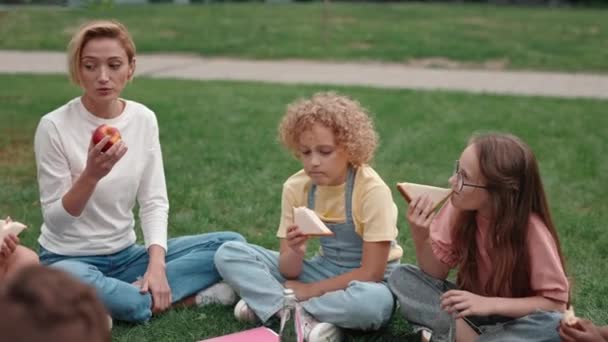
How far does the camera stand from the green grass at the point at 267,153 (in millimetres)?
4746

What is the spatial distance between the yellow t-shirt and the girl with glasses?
26 cm

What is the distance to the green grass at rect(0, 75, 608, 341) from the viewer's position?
4.75m

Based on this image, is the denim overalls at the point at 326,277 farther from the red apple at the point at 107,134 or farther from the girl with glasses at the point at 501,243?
the red apple at the point at 107,134

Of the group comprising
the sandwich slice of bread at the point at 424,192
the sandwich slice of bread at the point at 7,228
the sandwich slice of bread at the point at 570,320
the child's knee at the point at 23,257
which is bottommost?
the child's knee at the point at 23,257

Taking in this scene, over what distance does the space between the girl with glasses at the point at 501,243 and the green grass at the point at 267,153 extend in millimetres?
527

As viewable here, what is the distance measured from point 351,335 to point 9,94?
6.27 m

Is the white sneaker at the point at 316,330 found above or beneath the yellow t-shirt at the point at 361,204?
beneath

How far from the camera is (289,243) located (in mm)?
Result: 3730

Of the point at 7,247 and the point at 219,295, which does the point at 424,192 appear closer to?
the point at 219,295

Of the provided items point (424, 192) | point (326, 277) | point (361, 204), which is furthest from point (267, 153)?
point (424, 192)

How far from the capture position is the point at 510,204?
339cm

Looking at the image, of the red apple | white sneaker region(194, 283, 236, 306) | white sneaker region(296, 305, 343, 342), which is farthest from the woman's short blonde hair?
white sneaker region(296, 305, 343, 342)

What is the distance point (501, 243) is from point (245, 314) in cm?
118

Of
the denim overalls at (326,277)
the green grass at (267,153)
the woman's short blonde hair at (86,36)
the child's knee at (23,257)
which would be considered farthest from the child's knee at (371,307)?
the woman's short blonde hair at (86,36)
